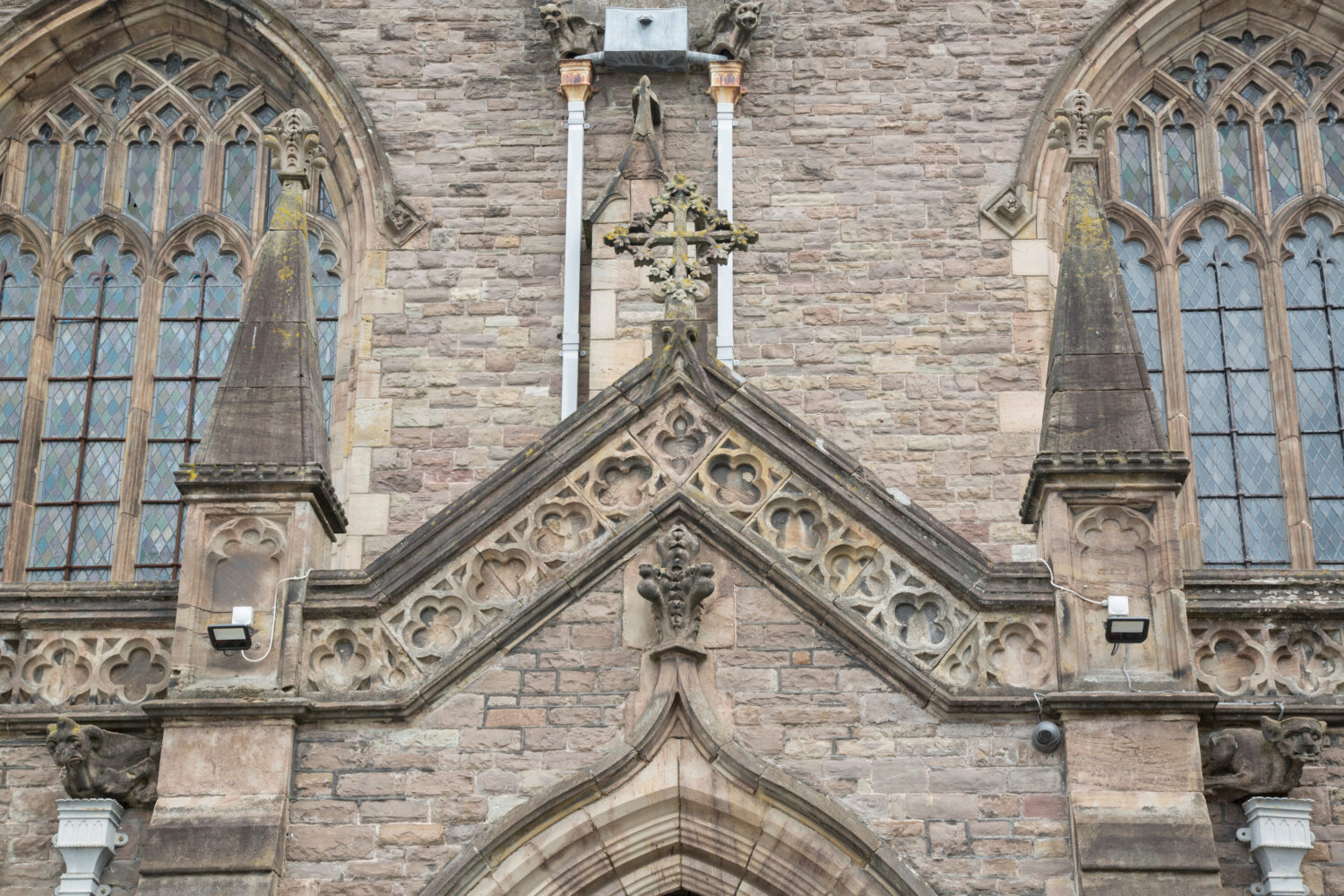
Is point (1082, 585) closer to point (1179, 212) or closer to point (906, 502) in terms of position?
point (906, 502)

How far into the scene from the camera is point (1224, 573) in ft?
34.6

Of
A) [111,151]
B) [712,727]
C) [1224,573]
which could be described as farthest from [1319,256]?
[111,151]

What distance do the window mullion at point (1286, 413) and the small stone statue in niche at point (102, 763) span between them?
25.9 feet

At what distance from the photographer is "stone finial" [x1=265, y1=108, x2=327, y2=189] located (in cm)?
1152

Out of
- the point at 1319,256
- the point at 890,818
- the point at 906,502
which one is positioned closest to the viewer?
the point at 890,818

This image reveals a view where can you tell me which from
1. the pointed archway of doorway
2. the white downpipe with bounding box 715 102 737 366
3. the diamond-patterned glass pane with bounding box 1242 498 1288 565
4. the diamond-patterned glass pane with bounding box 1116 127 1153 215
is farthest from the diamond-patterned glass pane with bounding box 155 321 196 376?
the diamond-patterned glass pane with bounding box 1242 498 1288 565

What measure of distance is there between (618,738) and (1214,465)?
615 cm

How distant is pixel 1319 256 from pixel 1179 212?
1.07 metres

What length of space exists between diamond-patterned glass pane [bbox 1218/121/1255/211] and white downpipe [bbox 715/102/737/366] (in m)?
3.73

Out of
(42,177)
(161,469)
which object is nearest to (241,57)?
(42,177)

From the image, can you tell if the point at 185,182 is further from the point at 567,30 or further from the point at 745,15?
the point at 745,15

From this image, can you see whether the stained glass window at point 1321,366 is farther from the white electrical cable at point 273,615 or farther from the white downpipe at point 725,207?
the white electrical cable at point 273,615

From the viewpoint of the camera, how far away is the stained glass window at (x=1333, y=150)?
1517cm

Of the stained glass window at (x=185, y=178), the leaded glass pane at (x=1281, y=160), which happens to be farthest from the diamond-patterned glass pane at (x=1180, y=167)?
the stained glass window at (x=185, y=178)
